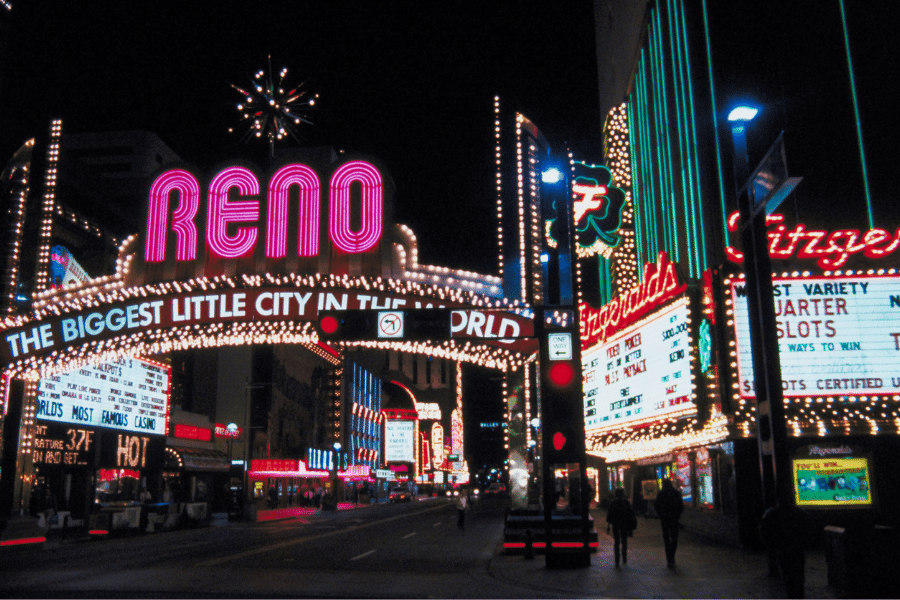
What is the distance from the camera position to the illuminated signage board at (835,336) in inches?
695

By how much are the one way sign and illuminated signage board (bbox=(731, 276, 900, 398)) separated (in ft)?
17.2

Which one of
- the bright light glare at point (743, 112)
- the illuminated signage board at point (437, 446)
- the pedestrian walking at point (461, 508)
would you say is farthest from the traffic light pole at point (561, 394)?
the illuminated signage board at point (437, 446)

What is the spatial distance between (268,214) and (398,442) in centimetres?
10986

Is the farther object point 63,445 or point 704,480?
point 63,445

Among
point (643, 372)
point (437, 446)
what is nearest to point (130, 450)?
point (643, 372)

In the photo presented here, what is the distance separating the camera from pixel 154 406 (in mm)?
37438

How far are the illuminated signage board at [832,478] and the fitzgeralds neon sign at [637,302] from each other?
17.7 ft

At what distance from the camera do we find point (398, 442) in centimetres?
12812

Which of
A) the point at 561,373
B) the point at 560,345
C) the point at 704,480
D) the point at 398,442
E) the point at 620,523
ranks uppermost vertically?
the point at 398,442

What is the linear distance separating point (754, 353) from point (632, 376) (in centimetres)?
1112

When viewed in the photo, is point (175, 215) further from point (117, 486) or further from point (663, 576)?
point (117, 486)

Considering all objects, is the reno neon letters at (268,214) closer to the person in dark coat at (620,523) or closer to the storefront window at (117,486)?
the person in dark coat at (620,523)

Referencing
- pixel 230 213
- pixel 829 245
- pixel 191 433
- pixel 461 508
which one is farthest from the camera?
pixel 191 433

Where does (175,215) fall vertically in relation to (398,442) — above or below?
above
